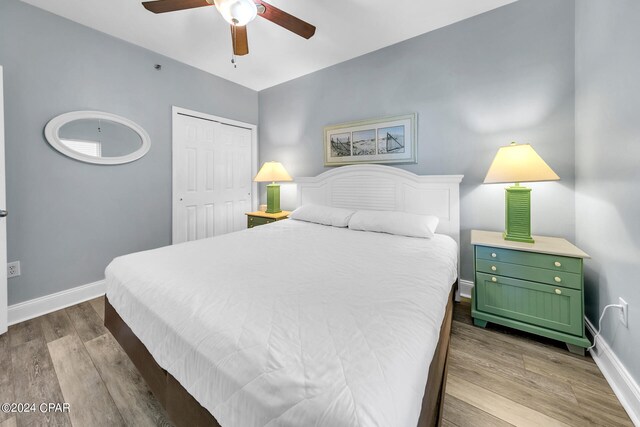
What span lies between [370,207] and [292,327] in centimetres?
209

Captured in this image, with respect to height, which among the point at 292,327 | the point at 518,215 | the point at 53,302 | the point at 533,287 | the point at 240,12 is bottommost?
the point at 53,302

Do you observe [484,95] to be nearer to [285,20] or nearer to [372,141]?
[372,141]

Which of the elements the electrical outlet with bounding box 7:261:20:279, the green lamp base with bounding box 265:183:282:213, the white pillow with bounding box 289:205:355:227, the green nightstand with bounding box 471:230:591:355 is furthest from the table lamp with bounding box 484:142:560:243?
the electrical outlet with bounding box 7:261:20:279

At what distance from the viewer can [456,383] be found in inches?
55.0

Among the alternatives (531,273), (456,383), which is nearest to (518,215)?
(531,273)

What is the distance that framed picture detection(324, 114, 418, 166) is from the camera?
8.64ft

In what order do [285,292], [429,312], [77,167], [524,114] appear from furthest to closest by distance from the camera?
1. [77,167]
2. [524,114]
3. [285,292]
4. [429,312]

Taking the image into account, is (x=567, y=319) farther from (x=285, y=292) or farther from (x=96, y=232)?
(x=96, y=232)

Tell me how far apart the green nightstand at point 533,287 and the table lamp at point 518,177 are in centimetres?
12

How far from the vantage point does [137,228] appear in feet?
9.14

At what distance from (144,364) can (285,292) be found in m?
0.80

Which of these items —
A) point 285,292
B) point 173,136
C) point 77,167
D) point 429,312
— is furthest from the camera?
point 173,136

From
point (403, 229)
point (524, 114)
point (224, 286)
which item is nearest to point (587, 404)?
point (403, 229)

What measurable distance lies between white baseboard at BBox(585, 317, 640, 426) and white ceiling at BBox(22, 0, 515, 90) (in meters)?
2.62
